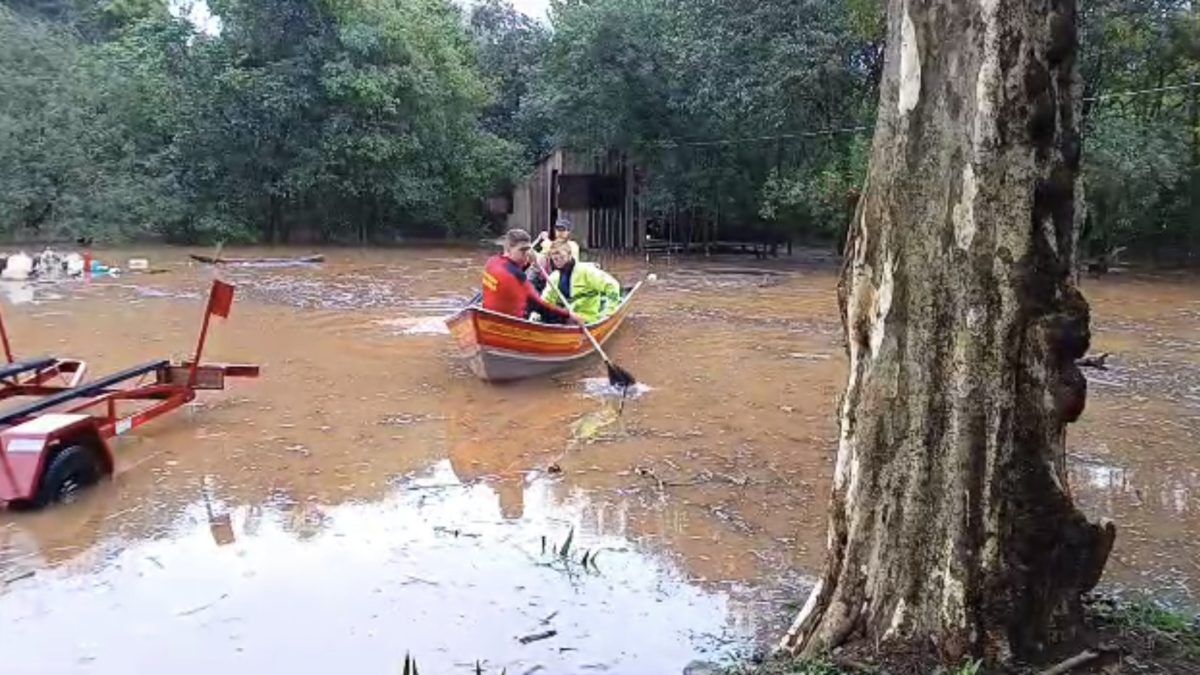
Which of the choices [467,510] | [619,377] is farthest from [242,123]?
[467,510]

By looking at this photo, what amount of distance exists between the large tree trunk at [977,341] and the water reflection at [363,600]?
124 centimetres

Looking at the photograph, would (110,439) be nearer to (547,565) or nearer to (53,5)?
(547,565)

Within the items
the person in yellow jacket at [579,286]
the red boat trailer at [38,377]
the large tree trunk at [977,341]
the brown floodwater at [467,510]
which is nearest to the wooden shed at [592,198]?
the brown floodwater at [467,510]

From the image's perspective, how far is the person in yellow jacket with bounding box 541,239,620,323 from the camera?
11.7 metres

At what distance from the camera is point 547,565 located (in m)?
5.73

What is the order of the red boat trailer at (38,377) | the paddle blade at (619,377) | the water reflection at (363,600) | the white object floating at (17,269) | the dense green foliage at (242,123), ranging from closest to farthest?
the water reflection at (363,600) < the red boat trailer at (38,377) < the paddle blade at (619,377) < the white object floating at (17,269) < the dense green foliage at (242,123)

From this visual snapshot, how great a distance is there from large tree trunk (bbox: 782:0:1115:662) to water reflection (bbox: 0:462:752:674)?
124 cm

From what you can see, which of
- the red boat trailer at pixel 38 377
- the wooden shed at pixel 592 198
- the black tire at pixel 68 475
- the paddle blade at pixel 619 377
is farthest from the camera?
the wooden shed at pixel 592 198

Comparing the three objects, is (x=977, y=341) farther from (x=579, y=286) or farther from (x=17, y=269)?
(x=17, y=269)

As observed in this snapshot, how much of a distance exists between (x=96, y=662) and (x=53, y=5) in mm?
30387

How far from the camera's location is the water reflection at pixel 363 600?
4.66m

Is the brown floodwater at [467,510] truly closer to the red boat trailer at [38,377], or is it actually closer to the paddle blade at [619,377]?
the paddle blade at [619,377]

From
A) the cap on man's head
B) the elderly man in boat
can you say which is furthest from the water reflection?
the cap on man's head

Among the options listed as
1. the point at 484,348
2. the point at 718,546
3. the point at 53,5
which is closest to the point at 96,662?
the point at 718,546
